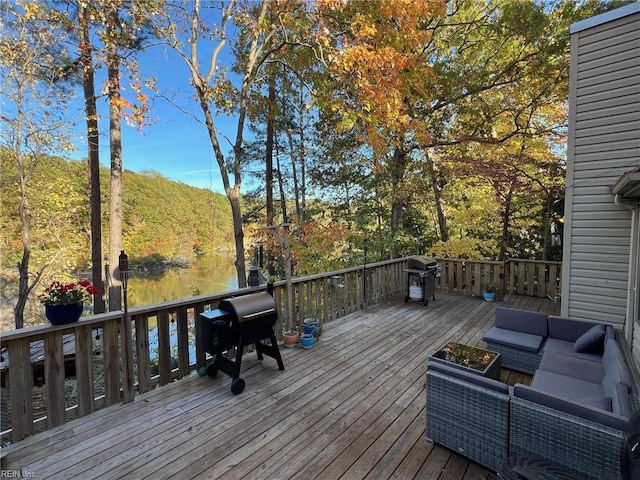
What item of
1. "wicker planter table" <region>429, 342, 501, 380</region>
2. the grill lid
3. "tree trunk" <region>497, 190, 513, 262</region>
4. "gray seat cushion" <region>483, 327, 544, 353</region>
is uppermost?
"tree trunk" <region>497, 190, 513, 262</region>

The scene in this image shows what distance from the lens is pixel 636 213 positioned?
3.18 m

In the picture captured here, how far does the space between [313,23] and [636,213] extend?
5.68 metres

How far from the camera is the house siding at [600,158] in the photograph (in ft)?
11.6

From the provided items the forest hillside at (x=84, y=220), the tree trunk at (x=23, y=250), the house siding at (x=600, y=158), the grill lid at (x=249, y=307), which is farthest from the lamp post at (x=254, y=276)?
the forest hillside at (x=84, y=220)

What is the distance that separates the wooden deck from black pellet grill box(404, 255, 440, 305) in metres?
2.51

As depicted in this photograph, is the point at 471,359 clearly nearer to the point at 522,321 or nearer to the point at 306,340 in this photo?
the point at 522,321

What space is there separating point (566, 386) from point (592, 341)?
0.92 m

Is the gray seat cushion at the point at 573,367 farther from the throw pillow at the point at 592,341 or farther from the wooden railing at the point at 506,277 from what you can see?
the wooden railing at the point at 506,277

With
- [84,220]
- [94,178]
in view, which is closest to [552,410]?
[94,178]

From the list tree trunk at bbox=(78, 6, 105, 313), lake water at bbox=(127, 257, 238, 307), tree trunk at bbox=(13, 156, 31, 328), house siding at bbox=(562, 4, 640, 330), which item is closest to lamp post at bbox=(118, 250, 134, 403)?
house siding at bbox=(562, 4, 640, 330)

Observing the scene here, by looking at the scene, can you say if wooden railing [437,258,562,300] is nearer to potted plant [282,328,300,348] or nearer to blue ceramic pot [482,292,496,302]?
blue ceramic pot [482,292,496,302]

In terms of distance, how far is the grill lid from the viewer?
3.01 meters

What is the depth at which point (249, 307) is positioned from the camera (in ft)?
10.1

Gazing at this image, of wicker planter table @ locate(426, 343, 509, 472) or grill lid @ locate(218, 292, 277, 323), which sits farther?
grill lid @ locate(218, 292, 277, 323)
